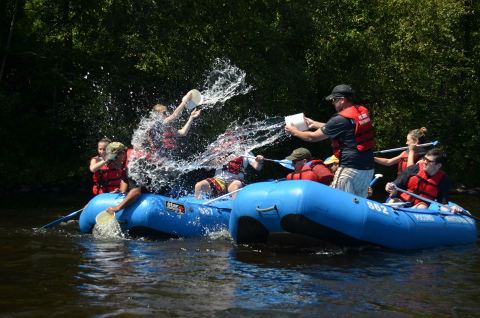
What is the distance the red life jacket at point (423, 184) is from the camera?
8734mm

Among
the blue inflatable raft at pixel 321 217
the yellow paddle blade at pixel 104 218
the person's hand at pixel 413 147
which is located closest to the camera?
the blue inflatable raft at pixel 321 217

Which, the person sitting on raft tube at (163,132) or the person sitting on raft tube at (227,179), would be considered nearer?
the person sitting on raft tube at (163,132)

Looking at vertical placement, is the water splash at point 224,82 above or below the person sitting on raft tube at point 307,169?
above

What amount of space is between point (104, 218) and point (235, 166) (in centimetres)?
220

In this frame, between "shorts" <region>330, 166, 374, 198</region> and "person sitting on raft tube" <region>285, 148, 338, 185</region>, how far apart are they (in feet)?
1.79

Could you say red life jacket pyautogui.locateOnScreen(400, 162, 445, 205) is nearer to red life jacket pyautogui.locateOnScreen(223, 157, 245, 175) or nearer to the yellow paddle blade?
red life jacket pyautogui.locateOnScreen(223, 157, 245, 175)

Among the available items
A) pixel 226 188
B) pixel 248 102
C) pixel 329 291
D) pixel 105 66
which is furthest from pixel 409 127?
pixel 329 291

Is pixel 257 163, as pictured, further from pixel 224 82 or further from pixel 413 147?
pixel 224 82

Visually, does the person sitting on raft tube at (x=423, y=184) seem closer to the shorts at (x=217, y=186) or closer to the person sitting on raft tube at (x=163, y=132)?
the shorts at (x=217, y=186)

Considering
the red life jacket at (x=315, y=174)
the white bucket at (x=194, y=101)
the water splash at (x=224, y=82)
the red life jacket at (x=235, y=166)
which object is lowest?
the red life jacket at (x=315, y=174)

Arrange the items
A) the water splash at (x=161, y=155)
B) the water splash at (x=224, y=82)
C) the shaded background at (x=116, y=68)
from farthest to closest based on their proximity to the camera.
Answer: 1. the water splash at (x=224, y=82)
2. the shaded background at (x=116, y=68)
3. the water splash at (x=161, y=155)

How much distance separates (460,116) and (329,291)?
17350mm

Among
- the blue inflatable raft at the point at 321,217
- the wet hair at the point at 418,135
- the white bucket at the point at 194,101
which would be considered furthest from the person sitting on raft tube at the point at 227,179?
the blue inflatable raft at the point at 321,217

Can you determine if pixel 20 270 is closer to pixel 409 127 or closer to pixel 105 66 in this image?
pixel 105 66
